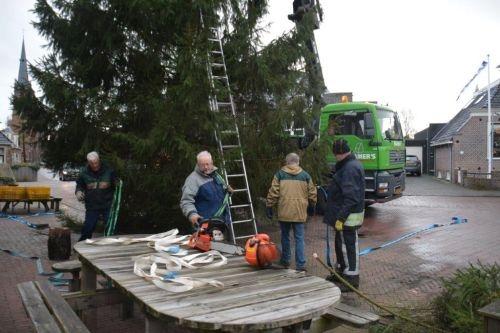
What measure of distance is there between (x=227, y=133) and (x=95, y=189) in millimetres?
2466

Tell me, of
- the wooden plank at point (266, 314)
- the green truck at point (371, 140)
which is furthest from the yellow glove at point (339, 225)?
the green truck at point (371, 140)

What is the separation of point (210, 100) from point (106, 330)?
14.8 ft

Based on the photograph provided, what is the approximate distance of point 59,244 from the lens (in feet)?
27.4

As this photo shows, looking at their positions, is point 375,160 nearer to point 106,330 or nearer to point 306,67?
point 306,67

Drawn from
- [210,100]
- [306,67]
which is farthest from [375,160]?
[210,100]

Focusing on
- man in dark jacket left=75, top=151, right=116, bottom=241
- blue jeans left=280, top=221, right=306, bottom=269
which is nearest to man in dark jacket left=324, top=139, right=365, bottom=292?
blue jeans left=280, top=221, right=306, bottom=269

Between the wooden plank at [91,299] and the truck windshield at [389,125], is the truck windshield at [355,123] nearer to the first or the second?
the truck windshield at [389,125]

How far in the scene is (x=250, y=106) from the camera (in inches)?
392

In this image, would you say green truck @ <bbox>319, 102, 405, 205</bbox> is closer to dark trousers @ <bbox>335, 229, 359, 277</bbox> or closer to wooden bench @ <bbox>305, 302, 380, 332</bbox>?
dark trousers @ <bbox>335, 229, 359, 277</bbox>

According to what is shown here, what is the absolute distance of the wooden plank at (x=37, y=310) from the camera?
3625 mm

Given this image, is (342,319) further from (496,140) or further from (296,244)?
(496,140)

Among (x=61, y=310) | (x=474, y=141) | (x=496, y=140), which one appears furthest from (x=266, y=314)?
(x=474, y=141)

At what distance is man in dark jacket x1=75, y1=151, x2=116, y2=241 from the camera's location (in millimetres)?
8039

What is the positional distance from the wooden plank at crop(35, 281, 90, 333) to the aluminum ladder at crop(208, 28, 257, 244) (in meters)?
3.82
